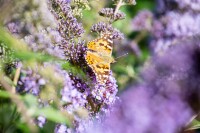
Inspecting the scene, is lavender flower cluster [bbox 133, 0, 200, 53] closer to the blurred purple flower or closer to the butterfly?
the blurred purple flower

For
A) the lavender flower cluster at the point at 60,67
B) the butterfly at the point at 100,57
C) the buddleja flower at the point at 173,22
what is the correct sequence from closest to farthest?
1. the lavender flower cluster at the point at 60,67
2. the butterfly at the point at 100,57
3. the buddleja flower at the point at 173,22

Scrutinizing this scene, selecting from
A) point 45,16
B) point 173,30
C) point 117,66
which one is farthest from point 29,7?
point 173,30

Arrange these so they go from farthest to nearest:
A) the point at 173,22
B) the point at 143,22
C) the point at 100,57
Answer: the point at 143,22, the point at 173,22, the point at 100,57

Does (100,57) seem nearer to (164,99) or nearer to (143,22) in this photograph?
(164,99)

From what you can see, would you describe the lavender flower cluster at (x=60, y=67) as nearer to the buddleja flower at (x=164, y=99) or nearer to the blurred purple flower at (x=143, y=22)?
the buddleja flower at (x=164, y=99)

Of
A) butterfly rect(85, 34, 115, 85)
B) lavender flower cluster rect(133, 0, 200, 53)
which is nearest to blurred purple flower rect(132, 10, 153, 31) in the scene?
lavender flower cluster rect(133, 0, 200, 53)

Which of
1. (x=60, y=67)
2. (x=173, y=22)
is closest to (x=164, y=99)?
(x=60, y=67)

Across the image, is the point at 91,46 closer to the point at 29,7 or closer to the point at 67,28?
the point at 67,28

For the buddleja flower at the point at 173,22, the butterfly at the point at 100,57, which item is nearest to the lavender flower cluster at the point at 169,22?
the buddleja flower at the point at 173,22
